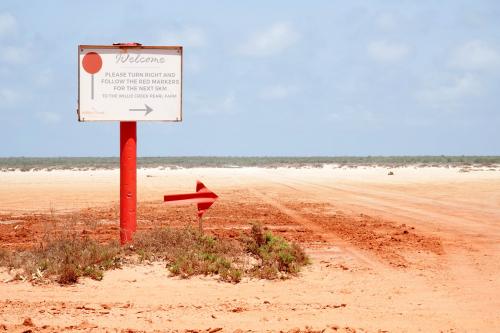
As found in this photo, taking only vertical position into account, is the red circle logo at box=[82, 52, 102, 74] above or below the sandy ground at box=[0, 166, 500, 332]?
above

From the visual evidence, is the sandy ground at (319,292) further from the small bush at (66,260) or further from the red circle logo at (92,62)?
the red circle logo at (92,62)

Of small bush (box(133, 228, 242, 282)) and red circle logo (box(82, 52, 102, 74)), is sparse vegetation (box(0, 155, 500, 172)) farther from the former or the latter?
small bush (box(133, 228, 242, 282))

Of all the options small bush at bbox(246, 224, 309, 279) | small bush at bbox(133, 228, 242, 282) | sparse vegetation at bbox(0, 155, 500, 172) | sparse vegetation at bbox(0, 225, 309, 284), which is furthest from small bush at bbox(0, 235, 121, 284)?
sparse vegetation at bbox(0, 155, 500, 172)

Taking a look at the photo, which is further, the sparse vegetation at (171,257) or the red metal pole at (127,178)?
the red metal pole at (127,178)

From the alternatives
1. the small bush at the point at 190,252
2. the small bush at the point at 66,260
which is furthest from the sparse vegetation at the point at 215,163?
the small bush at the point at 66,260

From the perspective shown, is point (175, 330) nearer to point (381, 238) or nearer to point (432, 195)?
point (381, 238)

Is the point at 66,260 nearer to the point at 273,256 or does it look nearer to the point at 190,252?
the point at 190,252

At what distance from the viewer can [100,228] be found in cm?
1428

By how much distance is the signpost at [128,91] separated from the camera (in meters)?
10.4

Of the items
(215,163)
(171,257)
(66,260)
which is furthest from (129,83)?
(215,163)

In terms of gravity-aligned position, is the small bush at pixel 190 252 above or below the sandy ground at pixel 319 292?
above

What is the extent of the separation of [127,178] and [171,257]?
5.74 ft

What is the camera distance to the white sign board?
10.4m

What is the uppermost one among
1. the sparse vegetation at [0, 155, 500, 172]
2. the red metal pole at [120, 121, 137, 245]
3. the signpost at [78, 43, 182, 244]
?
the signpost at [78, 43, 182, 244]
